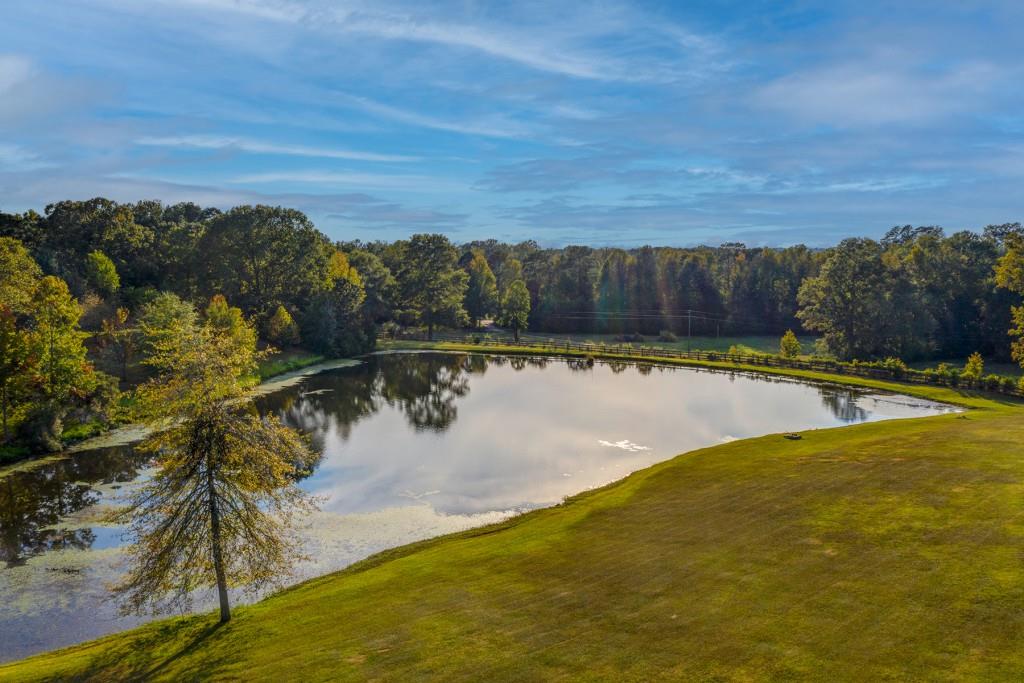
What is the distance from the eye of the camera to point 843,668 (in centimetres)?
1338

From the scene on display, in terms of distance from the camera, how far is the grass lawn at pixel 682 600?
1433cm

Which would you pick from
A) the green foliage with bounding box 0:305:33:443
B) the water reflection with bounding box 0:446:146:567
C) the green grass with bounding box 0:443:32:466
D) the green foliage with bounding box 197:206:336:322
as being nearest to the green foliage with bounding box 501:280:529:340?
the green foliage with bounding box 197:206:336:322

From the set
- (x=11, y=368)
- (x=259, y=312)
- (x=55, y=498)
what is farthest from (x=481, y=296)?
(x=55, y=498)

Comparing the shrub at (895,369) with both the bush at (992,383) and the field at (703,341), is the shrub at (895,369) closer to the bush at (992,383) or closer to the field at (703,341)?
the bush at (992,383)

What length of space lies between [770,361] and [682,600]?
6838cm

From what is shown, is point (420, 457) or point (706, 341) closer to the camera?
point (420, 457)

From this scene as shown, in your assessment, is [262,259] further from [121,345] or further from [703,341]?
[703,341]

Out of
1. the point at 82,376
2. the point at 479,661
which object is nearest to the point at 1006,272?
the point at 479,661

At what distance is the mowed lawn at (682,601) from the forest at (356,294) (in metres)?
30.8

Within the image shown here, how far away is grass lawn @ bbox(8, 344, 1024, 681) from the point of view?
1433cm

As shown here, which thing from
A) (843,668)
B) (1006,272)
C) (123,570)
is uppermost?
(1006,272)

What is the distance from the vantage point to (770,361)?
79750 mm

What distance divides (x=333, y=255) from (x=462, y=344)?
30.3 meters

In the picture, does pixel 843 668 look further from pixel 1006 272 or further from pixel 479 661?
pixel 1006 272
